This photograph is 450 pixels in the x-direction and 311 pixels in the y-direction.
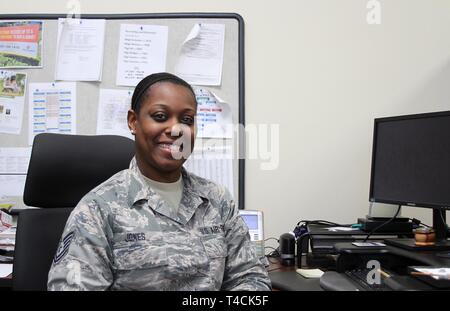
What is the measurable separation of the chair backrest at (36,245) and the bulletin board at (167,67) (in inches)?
25.0

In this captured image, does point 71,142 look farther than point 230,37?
No

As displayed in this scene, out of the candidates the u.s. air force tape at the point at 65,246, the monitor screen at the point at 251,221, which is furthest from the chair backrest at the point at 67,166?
the monitor screen at the point at 251,221

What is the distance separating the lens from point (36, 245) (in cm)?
112

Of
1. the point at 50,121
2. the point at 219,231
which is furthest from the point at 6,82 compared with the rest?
the point at 219,231

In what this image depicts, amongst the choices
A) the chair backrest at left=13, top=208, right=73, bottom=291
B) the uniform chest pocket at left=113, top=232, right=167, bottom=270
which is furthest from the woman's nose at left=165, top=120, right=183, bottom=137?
the chair backrest at left=13, top=208, right=73, bottom=291

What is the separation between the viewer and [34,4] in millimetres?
1784

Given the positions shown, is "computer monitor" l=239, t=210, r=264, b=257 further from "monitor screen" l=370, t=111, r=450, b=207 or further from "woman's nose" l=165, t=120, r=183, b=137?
"woman's nose" l=165, t=120, r=183, b=137

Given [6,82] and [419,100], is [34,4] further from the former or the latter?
[419,100]

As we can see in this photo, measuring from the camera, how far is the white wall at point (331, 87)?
5.58 ft

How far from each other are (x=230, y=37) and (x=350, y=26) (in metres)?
0.49

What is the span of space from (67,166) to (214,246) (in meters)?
0.47

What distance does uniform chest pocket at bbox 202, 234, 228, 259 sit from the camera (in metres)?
0.99

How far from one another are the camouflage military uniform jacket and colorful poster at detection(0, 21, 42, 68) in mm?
1007

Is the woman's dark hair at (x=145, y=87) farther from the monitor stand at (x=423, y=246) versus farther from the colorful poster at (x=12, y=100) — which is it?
the colorful poster at (x=12, y=100)
